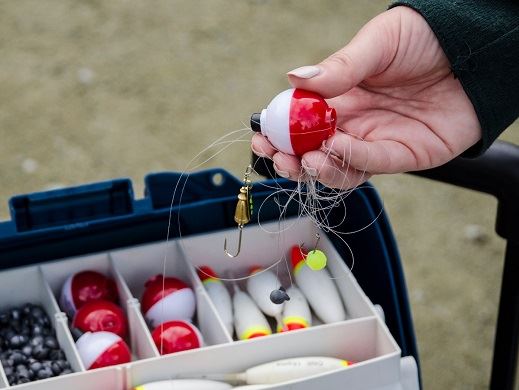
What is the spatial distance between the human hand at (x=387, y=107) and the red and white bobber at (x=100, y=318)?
36 centimetres

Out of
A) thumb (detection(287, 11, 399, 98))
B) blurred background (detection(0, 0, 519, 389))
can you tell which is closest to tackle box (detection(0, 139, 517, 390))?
thumb (detection(287, 11, 399, 98))

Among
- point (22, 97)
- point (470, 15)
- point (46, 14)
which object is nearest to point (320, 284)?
point (470, 15)

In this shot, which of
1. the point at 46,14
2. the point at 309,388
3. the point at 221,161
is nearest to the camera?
the point at 309,388

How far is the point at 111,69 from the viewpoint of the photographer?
9.68ft

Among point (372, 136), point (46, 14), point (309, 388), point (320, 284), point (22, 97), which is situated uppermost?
point (46, 14)

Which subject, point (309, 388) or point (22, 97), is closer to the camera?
point (309, 388)

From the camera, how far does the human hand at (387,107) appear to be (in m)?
1.04

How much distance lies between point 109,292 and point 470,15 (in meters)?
0.65

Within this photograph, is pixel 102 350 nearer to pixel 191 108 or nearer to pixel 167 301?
pixel 167 301

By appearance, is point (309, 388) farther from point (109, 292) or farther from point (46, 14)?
point (46, 14)

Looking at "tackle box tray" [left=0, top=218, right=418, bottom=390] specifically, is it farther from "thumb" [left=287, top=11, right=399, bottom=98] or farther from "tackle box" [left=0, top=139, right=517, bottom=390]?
"thumb" [left=287, top=11, right=399, bottom=98]

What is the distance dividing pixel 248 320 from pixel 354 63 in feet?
1.35

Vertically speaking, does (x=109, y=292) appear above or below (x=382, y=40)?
below

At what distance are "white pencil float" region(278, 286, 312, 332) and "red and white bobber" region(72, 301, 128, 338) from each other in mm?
228
